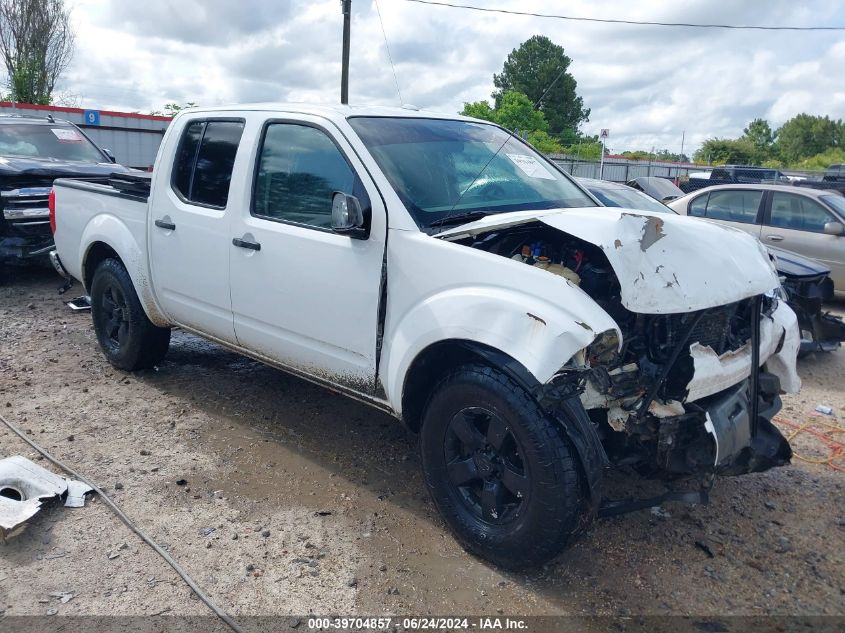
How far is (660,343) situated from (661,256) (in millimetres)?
392

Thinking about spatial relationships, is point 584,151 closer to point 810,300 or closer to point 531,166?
point 810,300

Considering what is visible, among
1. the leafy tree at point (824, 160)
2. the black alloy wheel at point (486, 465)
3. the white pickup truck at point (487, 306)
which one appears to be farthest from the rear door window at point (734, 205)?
the leafy tree at point (824, 160)

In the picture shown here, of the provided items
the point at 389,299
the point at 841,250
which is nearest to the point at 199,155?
the point at 389,299

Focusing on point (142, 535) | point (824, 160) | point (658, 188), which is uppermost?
point (824, 160)

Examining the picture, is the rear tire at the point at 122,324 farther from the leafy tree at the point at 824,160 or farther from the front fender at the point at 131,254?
the leafy tree at the point at 824,160

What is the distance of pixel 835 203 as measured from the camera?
8.64 meters

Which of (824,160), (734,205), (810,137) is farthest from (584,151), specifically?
(810,137)

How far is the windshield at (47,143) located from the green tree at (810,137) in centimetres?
6235

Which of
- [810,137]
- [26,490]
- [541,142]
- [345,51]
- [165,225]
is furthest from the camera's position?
[810,137]

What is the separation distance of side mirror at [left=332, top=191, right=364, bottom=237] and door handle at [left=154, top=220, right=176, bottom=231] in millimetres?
1646

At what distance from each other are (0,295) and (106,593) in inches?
244

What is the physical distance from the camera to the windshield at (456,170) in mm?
3494

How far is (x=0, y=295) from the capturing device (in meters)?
7.87

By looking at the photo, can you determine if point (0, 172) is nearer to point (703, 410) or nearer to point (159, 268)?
point (159, 268)
